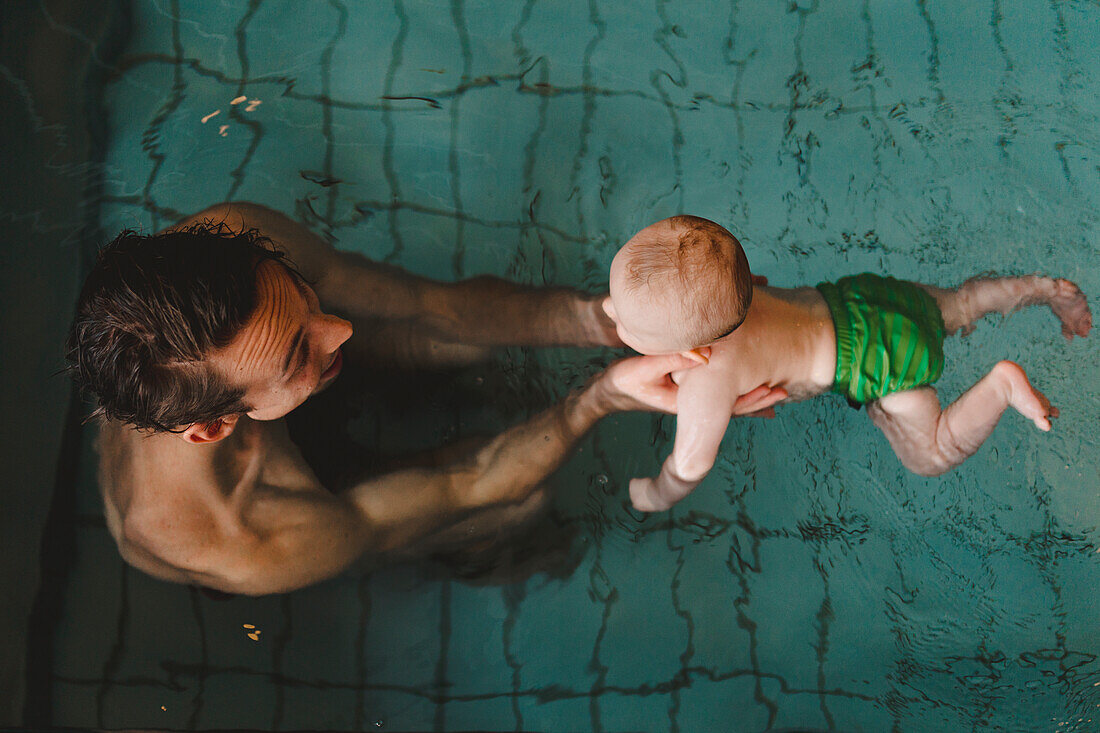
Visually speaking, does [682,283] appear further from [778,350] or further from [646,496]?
[646,496]

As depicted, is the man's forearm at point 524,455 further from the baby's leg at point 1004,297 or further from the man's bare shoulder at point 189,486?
the baby's leg at point 1004,297

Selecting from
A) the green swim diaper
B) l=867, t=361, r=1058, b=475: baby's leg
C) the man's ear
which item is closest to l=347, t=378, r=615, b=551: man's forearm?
the man's ear

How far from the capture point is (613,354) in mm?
1711

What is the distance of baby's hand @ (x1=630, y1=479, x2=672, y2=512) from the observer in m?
1.53

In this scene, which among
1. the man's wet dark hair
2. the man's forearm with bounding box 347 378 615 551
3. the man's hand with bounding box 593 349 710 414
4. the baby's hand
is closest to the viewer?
the man's wet dark hair

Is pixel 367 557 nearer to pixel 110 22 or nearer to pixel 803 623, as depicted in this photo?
pixel 803 623

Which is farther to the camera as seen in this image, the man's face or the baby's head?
the baby's head

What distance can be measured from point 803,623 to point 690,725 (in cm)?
37

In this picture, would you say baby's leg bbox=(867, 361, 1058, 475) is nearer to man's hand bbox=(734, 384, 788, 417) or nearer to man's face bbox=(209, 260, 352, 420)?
man's hand bbox=(734, 384, 788, 417)

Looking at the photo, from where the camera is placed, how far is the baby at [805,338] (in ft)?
3.49

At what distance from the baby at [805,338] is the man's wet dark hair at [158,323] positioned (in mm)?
568

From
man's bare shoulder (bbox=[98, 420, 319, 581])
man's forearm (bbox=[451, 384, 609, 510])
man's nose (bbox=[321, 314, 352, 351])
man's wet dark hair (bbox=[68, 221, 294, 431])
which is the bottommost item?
man's forearm (bbox=[451, 384, 609, 510])

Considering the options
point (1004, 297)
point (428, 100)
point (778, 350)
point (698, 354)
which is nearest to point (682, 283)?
point (698, 354)

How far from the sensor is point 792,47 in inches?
77.7
